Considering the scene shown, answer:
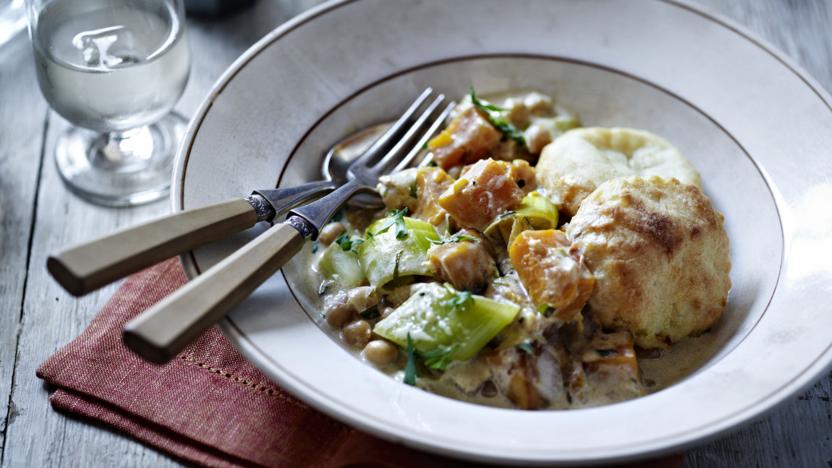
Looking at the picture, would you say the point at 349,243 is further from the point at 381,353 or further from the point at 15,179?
the point at 15,179

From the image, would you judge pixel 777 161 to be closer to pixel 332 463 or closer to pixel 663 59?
pixel 663 59

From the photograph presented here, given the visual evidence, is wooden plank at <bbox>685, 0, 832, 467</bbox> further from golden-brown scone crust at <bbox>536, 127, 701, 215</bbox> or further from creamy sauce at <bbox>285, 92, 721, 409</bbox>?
golden-brown scone crust at <bbox>536, 127, 701, 215</bbox>

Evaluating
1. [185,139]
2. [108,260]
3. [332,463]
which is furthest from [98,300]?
[332,463]

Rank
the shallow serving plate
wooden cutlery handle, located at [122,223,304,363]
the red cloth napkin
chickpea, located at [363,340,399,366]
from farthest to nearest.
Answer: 1. chickpea, located at [363,340,399,366]
2. the red cloth napkin
3. the shallow serving plate
4. wooden cutlery handle, located at [122,223,304,363]

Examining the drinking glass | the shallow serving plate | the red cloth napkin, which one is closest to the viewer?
the shallow serving plate

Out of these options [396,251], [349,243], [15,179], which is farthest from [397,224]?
[15,179]

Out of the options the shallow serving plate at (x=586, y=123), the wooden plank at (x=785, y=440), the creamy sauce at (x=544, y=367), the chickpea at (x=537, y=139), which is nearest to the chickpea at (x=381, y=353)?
the creamy sauce at (x=544, y=367)

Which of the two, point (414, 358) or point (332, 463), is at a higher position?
point (414, 358)

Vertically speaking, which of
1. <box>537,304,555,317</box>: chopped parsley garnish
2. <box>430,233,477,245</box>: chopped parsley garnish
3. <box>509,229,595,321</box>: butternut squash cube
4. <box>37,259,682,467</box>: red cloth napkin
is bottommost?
<box>37,259,682,467</box>: red cloth napkin

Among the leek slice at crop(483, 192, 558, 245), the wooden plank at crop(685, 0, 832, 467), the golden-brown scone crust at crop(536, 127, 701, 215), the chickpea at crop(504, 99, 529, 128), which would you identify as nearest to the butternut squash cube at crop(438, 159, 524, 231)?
the leek slice at crop(483, 192, 558, 245)
